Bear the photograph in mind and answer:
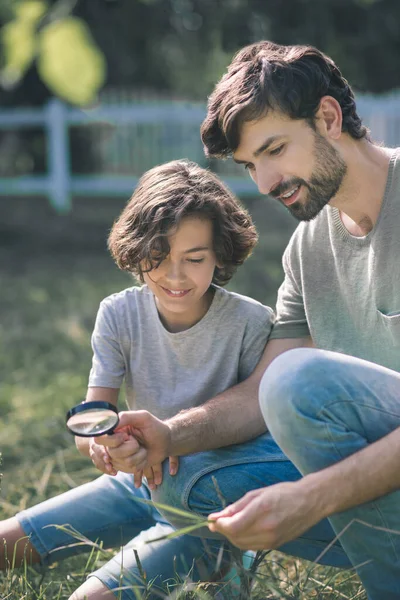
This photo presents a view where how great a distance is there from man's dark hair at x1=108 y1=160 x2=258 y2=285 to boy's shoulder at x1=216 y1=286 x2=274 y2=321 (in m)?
0.07

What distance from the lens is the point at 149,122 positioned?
10320 mm

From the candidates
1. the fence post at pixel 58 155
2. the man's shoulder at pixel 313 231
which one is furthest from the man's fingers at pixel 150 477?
the fence post at pixel 58 155

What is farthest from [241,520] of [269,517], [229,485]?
[229,485]

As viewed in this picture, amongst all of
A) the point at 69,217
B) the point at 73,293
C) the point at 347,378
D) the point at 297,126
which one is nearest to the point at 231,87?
the point at 297,126

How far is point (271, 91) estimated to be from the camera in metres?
2.36

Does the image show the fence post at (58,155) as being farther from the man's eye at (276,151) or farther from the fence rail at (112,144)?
the man's eye at (276,151)

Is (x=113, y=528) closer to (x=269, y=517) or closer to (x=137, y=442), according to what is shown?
(x=137, y=442)

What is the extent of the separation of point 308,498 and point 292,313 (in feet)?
2.75

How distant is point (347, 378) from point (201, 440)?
506 millimetres

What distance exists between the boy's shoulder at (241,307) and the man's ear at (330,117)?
0.53m

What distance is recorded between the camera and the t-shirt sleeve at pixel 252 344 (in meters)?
2.53

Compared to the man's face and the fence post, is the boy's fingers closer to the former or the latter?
the man's face

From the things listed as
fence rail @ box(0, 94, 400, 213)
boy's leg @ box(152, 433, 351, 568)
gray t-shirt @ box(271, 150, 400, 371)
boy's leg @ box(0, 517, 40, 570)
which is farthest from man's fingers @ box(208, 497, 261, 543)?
fence rail @ box(0, 94, 400, 213)

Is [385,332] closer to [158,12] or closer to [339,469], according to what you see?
[339,469]
